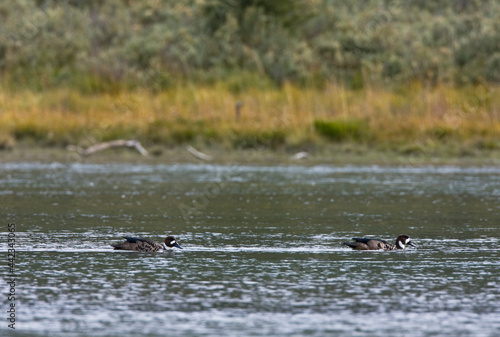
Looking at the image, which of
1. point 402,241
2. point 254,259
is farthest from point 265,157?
point 254,259

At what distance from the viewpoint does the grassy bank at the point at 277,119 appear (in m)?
31.0

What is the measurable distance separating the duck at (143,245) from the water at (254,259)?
12cm

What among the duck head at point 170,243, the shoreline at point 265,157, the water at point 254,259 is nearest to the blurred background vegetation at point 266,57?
the shoreline at point 265,157

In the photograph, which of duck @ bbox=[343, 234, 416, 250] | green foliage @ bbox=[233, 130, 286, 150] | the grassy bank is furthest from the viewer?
green foliage @ bbox=[233, 130, 286, 150]

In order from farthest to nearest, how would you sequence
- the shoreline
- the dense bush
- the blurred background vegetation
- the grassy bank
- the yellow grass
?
the dense bush
the blurred background vegetation
the yellow grass
the grassy bank
the shoreline

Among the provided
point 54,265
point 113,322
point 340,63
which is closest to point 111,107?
point 340,63

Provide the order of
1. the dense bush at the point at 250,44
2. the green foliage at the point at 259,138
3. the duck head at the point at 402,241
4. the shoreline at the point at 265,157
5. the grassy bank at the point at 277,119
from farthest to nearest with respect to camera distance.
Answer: the dense bush at the point at 250,44 → the green foliage at the point at 259,138 → the grassy bank at the point at 277,119 → the shoreline at the point at 265,157 → the duck head at the point at 402,241

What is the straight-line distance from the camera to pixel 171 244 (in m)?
14.4

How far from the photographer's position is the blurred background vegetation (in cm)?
3197

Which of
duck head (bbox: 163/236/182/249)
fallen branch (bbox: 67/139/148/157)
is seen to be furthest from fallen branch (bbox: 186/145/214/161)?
duck head (bbox: 163/236/182/249)

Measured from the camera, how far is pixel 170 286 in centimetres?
1209

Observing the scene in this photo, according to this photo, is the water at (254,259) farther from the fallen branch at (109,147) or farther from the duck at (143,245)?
the fallen branch at (109,147)

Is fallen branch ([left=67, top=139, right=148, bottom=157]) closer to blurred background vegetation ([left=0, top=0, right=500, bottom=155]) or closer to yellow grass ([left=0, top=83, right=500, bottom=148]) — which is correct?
yellow grass ([left=0, top=83, right=500, bottom=148])

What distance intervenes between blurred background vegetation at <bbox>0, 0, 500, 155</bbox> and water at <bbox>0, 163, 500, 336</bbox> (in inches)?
293
